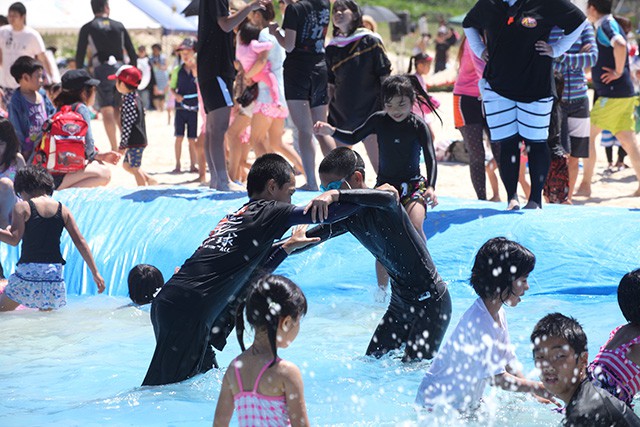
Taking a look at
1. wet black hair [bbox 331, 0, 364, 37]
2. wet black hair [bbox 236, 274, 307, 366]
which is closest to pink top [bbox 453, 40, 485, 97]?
wet black hair [bbox 331, 0, 364, 37]

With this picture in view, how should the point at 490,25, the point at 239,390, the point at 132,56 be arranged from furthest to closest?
the point at 132,56 < the point at 490,25 < the point at 239,390

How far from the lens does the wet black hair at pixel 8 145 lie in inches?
303

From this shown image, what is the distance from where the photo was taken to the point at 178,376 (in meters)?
4.71

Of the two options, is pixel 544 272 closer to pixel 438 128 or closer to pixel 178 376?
pixel 178 376

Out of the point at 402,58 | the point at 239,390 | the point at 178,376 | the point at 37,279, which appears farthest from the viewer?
the point at 402,58

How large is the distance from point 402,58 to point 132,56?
73.5ft

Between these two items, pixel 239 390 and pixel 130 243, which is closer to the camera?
pixel 239 390

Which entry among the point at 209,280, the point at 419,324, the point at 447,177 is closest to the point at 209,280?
the point at 209,280

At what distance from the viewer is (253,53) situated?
9609 mm

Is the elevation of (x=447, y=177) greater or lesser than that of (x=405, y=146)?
lesser

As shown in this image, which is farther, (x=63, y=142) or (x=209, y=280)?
(x=63, y=142)

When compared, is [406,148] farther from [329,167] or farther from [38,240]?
[38,240]

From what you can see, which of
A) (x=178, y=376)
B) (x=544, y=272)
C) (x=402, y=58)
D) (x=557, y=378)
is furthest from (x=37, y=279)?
(x=402, y=58)

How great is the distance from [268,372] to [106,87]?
9.53 m
